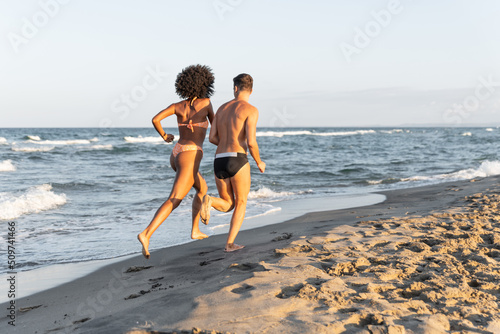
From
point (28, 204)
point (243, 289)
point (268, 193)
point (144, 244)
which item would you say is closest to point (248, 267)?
point (243, 289)

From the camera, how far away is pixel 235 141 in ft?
14.5

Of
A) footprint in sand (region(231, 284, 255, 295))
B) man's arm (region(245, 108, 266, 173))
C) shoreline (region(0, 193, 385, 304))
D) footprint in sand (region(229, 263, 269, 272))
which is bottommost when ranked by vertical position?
shoreline (region(0, 193, 385, 304))

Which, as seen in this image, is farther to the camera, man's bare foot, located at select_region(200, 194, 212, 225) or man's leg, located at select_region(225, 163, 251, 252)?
man's leg, located at select_region(225, 163, 251, 252)

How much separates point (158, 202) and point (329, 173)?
26.1 ft

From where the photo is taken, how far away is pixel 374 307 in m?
2.69

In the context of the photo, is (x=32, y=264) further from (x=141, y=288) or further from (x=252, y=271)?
(x=252, y=271)

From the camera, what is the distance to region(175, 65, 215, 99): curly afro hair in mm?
4539

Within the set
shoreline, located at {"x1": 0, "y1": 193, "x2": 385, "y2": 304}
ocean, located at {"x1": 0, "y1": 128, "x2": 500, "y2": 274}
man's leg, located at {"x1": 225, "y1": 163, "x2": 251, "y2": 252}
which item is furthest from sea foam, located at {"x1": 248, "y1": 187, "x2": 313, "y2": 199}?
man's leg, located at {"x1": 225, "y1": 163, "x2": 251, "y2": 252}

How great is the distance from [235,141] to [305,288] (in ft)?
6.15

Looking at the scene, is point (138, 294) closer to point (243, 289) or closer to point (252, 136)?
point (243, 289)

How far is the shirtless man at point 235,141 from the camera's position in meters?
4.34

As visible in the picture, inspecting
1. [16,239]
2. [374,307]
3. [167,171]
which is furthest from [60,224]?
[167,171]

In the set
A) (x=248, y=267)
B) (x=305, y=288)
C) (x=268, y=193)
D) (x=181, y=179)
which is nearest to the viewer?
(x=305, y=288)

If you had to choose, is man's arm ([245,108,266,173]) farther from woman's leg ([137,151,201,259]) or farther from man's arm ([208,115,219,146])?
woman's leg ([137,151,201,259])
